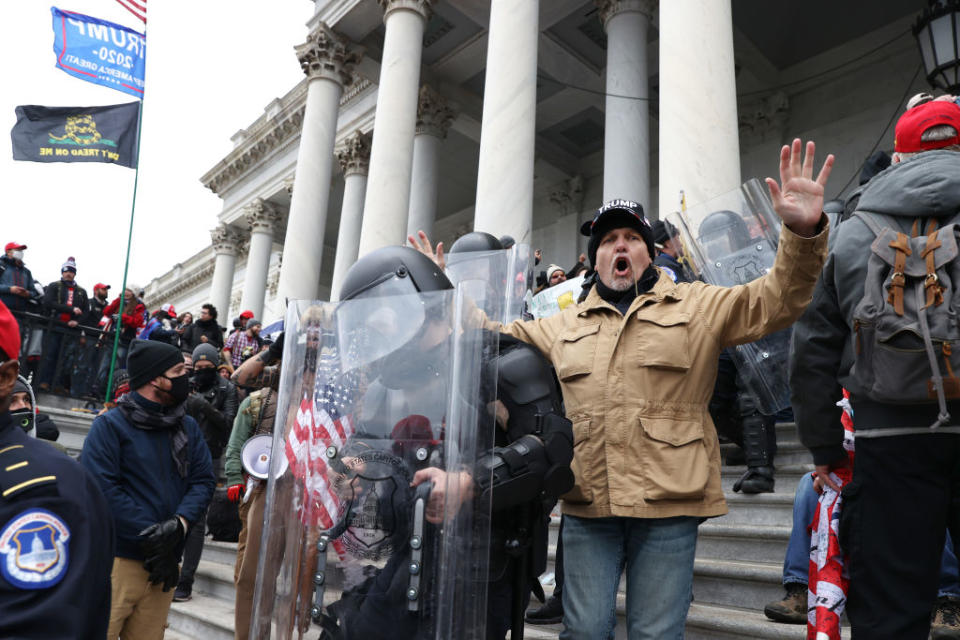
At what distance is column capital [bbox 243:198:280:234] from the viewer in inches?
997

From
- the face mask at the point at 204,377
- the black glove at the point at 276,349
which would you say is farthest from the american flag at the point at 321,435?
the face mask at the point at 204,377

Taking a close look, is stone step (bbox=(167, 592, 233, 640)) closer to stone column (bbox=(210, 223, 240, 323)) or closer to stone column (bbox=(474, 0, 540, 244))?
stone column (bbox=(474, 0, 540, 244))

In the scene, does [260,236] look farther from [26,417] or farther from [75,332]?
[26,417]

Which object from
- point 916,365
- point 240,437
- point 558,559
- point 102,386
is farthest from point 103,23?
point 916,365

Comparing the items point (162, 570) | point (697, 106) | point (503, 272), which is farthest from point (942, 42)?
point (162, 570)

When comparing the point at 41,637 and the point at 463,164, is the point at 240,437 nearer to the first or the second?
the point at 41,637

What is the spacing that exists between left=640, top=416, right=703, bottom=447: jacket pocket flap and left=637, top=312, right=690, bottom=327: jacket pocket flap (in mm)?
348

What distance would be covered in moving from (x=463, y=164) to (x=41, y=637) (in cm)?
2141

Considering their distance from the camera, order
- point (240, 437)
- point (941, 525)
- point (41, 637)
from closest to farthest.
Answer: point (41, 637) < point (941, 525) < point (240, 437)

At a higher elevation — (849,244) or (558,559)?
(849,244)

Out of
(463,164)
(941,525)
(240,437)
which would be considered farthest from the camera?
(463,164)

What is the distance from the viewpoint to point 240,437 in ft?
19.2

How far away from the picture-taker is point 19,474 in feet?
4.96

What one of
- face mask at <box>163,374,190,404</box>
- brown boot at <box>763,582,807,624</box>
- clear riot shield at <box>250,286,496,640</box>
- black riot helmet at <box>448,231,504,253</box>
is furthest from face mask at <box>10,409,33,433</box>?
brown boot at <box>763,582,807,624</box>
